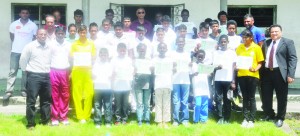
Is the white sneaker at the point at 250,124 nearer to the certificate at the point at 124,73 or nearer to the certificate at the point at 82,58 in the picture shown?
the certificate at the point at 124,73

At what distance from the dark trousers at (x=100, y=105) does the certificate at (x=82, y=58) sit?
52 cm

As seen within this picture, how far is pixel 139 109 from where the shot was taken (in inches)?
312

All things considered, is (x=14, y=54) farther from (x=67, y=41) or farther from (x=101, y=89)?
(x=101, y=89)

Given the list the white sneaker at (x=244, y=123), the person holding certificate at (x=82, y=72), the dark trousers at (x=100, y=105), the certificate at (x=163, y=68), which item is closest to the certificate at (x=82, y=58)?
the person holding certificate at (x=82, y=72)

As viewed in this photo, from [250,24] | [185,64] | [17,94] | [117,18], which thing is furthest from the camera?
[117,18]

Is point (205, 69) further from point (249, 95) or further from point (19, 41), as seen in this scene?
point (19, 41)

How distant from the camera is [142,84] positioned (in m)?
7.91

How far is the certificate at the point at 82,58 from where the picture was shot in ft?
25.9

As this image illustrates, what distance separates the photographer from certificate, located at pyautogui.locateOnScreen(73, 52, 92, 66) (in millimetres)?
7887

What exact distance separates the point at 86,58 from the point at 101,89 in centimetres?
60

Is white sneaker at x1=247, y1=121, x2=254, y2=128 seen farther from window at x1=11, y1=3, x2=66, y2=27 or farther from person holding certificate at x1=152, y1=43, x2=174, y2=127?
window at x1=11, y1=3, x2=66, y2=27

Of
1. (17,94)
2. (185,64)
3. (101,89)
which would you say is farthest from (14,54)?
(185,64)

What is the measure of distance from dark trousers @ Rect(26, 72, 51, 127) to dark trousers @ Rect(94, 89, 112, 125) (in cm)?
82

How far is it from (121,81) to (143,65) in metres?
0.48
